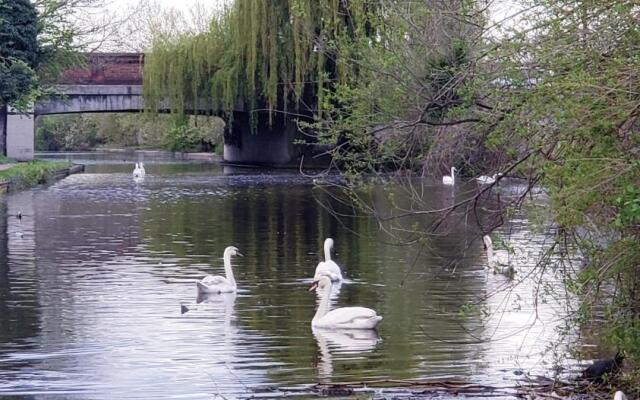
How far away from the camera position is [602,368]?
10.7m

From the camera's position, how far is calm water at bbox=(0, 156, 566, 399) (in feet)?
38.2

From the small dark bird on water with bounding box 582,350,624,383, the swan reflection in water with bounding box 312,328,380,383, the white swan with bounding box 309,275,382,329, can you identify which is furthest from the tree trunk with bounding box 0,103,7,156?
the small dark bird on water with bounding box 582,350,624,383

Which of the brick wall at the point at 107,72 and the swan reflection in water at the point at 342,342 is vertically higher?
the brick wall at the point at 107,72

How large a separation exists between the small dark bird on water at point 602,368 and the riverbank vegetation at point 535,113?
0.41 m

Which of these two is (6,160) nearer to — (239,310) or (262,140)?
(262,140)

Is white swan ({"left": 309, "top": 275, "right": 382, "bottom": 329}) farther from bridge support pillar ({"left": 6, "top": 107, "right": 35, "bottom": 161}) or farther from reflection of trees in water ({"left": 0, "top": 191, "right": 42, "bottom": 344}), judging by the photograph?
bridge support pillar ({"left": 6, "top": 107, "right": 35, "bottom": 161})

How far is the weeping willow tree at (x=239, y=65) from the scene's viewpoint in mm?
44562

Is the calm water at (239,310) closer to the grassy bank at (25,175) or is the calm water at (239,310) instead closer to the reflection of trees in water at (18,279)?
the reflection of trees in water at (18,279)

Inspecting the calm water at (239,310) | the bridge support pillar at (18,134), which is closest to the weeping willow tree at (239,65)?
the bridge support pillar at (18,134)

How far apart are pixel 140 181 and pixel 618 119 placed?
130 feet

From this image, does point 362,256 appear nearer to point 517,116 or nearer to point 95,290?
point 95,290

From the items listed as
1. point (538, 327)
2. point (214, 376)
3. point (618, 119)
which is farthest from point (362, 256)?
point (618, 119)

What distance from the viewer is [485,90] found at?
9359mm

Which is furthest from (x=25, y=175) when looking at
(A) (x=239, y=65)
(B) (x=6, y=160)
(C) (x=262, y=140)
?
(C) (x=262, y=140)
